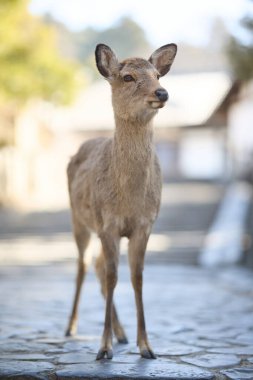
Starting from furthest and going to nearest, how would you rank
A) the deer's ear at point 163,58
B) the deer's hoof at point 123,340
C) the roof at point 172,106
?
the roof at point 172,106 < the deer's hoof at point 123,340 < the deer's ear at point 163,58

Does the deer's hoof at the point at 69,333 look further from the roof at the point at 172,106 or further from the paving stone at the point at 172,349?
the roof at the point at 172,106

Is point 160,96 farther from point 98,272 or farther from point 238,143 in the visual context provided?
point 238,143

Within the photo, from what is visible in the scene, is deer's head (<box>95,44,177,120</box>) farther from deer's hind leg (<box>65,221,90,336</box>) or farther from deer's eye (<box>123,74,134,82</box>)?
deer's hind leg (<box>65,221,90,336</box>)

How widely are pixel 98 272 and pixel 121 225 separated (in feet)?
3.10

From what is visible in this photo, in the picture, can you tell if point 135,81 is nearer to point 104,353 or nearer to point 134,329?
point 104,353

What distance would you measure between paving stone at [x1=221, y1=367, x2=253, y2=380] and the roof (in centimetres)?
3304

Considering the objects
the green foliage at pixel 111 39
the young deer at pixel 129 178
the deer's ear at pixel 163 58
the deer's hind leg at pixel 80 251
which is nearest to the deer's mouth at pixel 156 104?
the young deer at pixel 129 178

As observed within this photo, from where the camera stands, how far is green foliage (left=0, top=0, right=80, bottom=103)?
18.0 metres

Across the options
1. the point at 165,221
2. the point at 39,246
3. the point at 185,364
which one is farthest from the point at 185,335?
the point at 165,221

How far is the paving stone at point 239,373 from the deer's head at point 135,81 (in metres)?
1.66

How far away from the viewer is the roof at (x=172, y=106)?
4081 cm

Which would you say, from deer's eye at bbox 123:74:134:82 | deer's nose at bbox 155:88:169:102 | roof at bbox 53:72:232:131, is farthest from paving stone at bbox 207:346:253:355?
roof at bbox 53:72:232:131

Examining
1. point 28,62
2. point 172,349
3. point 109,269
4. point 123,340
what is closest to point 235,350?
point 172,349

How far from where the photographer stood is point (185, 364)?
14.3 feet
